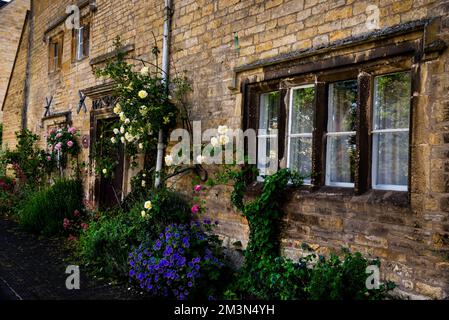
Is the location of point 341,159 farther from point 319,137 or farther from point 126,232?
point 126,232

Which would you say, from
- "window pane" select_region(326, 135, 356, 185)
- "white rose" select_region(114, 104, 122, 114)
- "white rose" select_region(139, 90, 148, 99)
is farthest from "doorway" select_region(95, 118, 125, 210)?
"window pane" select_region(326, 135, 356, 185)

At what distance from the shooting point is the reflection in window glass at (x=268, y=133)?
528cm

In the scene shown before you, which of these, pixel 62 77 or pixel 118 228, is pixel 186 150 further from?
pixel 62 77

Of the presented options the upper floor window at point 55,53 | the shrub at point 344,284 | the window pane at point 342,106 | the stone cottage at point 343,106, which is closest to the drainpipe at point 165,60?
the stone cottage at point 343,106

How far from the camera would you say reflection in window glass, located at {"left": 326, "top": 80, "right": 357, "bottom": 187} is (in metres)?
4.47

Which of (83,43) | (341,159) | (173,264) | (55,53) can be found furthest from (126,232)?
(55,53)

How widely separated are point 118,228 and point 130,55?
3.42 m

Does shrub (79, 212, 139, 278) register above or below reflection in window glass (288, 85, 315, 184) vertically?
below

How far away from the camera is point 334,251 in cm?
436

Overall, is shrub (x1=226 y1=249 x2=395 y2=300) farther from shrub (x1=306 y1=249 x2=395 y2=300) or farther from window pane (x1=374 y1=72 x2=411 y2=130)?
window pane (x1=374 y1=72 x2=411 y2=130)

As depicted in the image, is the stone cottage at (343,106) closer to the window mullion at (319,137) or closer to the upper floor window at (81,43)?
the window mullion at (319,137)

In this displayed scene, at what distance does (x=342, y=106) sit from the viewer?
4.61 metres

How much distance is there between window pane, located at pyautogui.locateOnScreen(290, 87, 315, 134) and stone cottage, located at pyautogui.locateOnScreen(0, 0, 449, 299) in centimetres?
1
